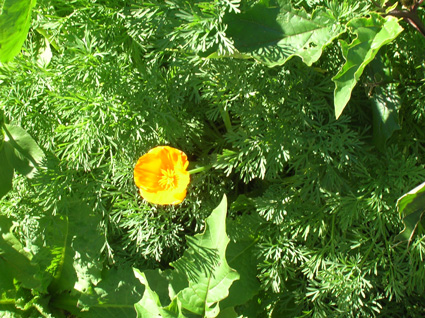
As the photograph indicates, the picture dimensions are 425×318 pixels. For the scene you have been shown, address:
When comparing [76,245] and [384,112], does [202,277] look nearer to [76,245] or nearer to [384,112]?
[76,245]

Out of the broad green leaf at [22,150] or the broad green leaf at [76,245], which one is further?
the broad green leaf at [76,245]

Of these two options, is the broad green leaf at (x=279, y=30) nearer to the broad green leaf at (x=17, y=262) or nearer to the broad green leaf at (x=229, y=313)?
the broad green leaf at (x=229, y=313)

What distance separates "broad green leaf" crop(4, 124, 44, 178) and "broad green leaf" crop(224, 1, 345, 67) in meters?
0.63

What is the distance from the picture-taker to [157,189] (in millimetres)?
1253

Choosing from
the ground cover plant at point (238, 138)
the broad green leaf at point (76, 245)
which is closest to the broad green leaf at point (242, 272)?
the ground cover plant at point (238, 138)

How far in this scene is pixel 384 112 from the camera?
119 centimetres

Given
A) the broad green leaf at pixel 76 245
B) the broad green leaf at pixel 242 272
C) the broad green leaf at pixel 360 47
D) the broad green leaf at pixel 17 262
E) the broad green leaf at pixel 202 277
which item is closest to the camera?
the broad green leaf at pixel 360 47

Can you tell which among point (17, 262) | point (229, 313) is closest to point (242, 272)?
point (229, 313)

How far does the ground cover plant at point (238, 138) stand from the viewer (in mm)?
1104

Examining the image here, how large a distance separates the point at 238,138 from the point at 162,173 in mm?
232

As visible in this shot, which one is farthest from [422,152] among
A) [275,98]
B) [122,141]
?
[122,141]

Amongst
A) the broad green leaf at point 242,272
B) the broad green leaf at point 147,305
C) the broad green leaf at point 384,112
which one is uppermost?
the broad green leaf at point 384,112

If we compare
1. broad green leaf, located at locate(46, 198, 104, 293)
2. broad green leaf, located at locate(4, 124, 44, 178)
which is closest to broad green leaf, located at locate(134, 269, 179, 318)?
broad green leaf, located at locate(46, 198, 104, 293)

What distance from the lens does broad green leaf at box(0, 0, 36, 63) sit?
1024mm
